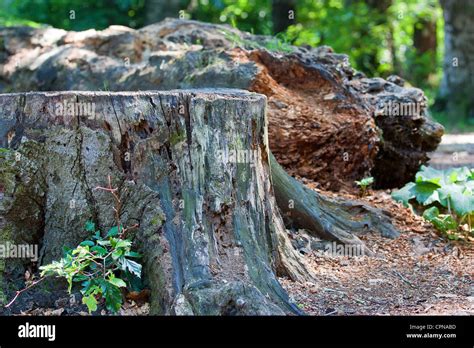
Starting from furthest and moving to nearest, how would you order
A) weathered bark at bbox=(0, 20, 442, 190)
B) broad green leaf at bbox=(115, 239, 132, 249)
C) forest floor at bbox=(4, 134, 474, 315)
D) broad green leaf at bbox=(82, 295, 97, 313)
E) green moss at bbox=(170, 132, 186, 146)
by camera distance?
weathered bark at bbox=(0, 20, 442, 190) → green moss at bbox=(170, 132, 186, 146) → forest floor at bbox=(4, 134, 474, 315) → broad green leaf at bbox=(115, 239, 132, 249) → broad green leaf at bbox=(82, 295, 97, 313)

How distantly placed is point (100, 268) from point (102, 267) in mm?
36

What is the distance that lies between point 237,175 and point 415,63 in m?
15.1

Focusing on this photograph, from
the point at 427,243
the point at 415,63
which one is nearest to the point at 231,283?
the point at 427,243

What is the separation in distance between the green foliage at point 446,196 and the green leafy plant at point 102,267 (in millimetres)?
2701

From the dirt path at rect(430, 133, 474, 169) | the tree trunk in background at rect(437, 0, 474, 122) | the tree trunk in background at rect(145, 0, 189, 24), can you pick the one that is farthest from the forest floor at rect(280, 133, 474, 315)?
the tree trunk in background at rect(145, 0, 189, 24)

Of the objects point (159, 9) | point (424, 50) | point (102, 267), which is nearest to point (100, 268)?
point (102, 267)

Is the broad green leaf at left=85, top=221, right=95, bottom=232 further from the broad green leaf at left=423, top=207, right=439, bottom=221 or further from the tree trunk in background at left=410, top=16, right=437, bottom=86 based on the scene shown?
the tree trunk in background at left=410, top=16, right=437, bottom=86

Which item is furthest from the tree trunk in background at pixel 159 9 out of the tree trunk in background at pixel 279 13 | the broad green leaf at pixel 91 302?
the broad green leaf at pixel 91 302

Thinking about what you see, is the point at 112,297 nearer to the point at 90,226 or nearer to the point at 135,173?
the point at 90,226

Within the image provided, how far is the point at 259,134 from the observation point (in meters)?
4.79

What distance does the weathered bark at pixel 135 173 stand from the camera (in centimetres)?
443

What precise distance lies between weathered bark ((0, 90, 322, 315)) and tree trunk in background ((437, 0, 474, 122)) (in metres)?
9.82

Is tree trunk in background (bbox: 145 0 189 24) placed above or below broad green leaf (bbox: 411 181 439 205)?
above

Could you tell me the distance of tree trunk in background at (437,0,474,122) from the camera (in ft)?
44.3
